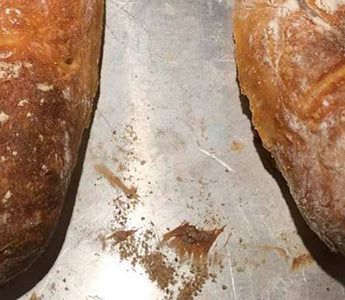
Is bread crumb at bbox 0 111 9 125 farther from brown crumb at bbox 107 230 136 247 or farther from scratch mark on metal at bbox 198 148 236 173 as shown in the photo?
scratch mark on metal at bbox 198 148 236 173

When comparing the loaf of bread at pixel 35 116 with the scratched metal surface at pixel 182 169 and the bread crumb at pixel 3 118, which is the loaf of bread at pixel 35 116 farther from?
the scratched metal surface at pixel 182 169

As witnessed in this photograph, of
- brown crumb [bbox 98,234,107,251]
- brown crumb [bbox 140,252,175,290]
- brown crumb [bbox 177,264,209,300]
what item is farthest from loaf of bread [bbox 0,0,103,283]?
brown crumb [bbox 177,264,209,300]

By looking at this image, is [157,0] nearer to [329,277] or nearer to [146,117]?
[146,117]

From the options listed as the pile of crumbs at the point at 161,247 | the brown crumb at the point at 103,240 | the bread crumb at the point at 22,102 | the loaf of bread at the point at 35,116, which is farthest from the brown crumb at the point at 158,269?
the bread crumb at the point at 22,102

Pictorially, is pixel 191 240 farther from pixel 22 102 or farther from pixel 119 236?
pixel 22 102

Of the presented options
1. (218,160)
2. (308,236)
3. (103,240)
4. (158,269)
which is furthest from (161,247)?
(308,236)

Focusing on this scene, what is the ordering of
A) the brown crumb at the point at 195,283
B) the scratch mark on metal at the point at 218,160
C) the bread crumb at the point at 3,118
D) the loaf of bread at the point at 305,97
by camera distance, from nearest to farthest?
the bread crumb at the point at 3,118 < the loaf of bread at the point at 305,97 < the brown crumb at the point at 195,283 < the scratch mark on metal at the point at 218,160
